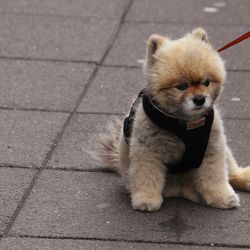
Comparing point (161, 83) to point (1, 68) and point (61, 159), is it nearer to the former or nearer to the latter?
point (61, 159)

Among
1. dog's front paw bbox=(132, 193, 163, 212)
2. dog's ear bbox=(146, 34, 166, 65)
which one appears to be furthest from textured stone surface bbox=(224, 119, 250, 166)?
dog's ear bbox=(146, 34, 166, 65)

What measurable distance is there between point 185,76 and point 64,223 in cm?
116

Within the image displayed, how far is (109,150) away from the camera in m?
5.82

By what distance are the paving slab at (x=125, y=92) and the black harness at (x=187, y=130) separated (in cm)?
168

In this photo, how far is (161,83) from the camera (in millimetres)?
4875

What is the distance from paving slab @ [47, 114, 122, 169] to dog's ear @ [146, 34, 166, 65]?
1.17 metres

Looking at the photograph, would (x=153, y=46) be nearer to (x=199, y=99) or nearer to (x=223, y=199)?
(x=199, y=99)

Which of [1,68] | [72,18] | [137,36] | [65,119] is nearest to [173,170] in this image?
[65,119]

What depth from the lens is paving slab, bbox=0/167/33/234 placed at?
17.1 feet

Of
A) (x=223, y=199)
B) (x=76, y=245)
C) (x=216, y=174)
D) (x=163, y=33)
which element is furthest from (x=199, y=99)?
(x=163, y=33)

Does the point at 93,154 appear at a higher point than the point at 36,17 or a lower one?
higher

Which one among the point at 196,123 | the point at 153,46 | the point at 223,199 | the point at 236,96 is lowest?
the point at 236,96

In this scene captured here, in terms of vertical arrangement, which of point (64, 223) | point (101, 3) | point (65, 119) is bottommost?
point (101, 3)

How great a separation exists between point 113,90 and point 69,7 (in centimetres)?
243
